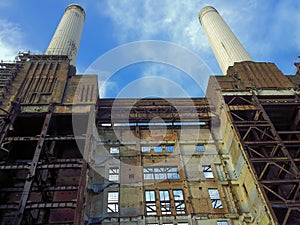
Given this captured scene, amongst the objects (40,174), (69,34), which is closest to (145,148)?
(40,174)

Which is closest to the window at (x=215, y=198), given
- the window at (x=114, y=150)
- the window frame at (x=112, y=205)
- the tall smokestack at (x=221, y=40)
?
the window frame at (x=112, y=205)

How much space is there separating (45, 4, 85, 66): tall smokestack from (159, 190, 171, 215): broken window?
62.4ft

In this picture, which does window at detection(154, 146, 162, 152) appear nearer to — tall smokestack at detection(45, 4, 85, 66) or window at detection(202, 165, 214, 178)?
window at detection(202, 165, 214, 178)

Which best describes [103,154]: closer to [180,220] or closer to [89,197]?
[89,197]

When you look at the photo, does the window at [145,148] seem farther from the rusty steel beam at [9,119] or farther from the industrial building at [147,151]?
the rusty steel beam at [9,119]

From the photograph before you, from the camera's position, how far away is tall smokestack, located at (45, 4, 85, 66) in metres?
30.0

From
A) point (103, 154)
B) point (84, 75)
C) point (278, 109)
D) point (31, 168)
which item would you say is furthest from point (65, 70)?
point (278, 109)

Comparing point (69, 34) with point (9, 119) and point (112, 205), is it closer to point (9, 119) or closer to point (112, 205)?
point (9, 119)

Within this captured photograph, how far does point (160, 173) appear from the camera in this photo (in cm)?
1892

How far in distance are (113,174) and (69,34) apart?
2199 centimetres

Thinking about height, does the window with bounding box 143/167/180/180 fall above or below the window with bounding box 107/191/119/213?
above

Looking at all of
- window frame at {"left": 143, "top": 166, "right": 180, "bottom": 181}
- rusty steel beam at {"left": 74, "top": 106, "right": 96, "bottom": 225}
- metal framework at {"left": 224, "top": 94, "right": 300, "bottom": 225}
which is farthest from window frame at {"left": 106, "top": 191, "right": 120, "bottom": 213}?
metal framework at {"left": 224, "top": 94, "right": 300, "bottom": 225}

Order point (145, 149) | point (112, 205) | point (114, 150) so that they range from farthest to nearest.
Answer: point (145, 149), point (114, 150), point (112, 205)

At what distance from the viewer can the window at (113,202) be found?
1667 cm
